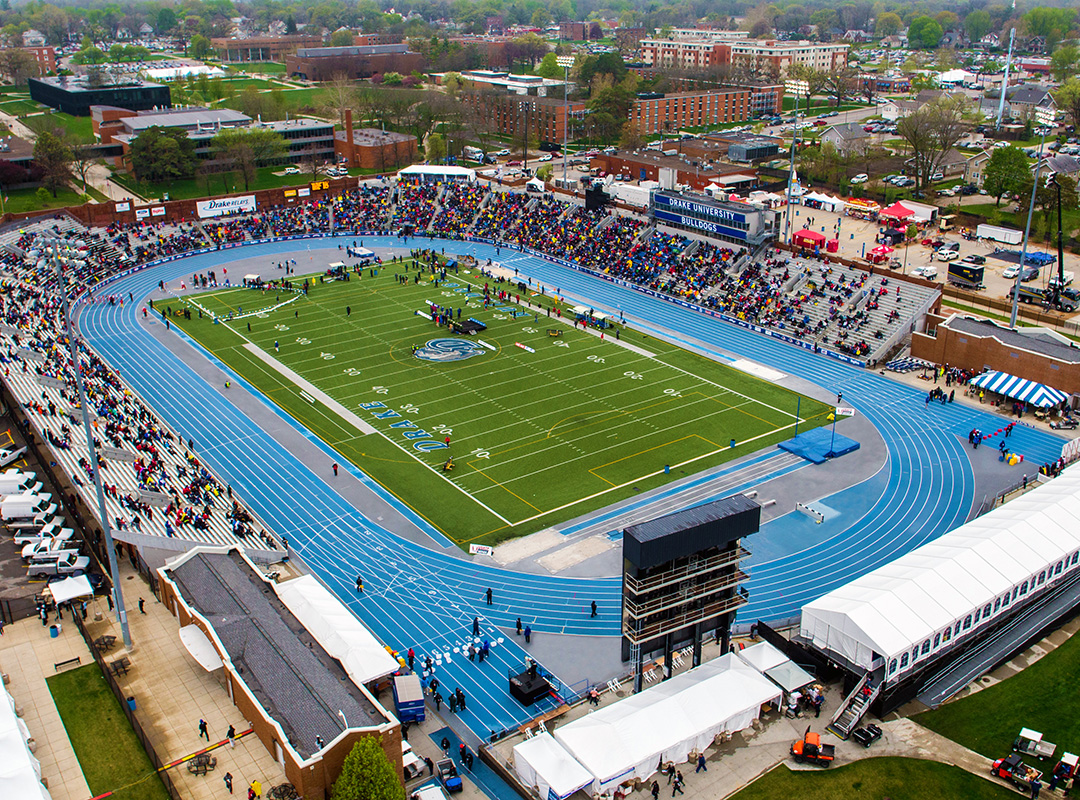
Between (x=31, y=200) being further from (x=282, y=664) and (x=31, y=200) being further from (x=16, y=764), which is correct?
(x=16, y=764)

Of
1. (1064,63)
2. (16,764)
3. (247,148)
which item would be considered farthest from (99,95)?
(1064,63)

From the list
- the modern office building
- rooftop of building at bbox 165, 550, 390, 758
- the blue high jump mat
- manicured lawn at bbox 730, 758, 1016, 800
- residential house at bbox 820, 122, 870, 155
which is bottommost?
manicured lawn at bbox 730, 758, 1016, 800

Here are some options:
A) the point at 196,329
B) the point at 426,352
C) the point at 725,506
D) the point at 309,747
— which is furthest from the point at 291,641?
the point at 196,329

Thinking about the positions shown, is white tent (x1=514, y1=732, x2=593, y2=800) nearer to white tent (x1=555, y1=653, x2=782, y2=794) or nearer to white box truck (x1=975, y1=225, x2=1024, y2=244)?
white tent (x1=555, y1=653, x2=782, y2=794)

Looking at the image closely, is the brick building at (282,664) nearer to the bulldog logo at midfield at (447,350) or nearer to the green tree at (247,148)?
the bulldog logo at midfield at (447,350)

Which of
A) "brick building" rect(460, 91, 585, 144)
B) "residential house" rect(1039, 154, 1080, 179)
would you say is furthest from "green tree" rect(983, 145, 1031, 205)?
"brick building" rect(460, 91, 585, 144)

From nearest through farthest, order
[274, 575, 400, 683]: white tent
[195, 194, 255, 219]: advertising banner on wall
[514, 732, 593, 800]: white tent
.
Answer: [514, 732, 593, 800]: white tent < [274, 575, 400, 683]: white tent < [195, 194, 255, 219]: advertising banner on wall

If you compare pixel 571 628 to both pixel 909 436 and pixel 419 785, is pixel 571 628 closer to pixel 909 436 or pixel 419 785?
pixel 419 785
